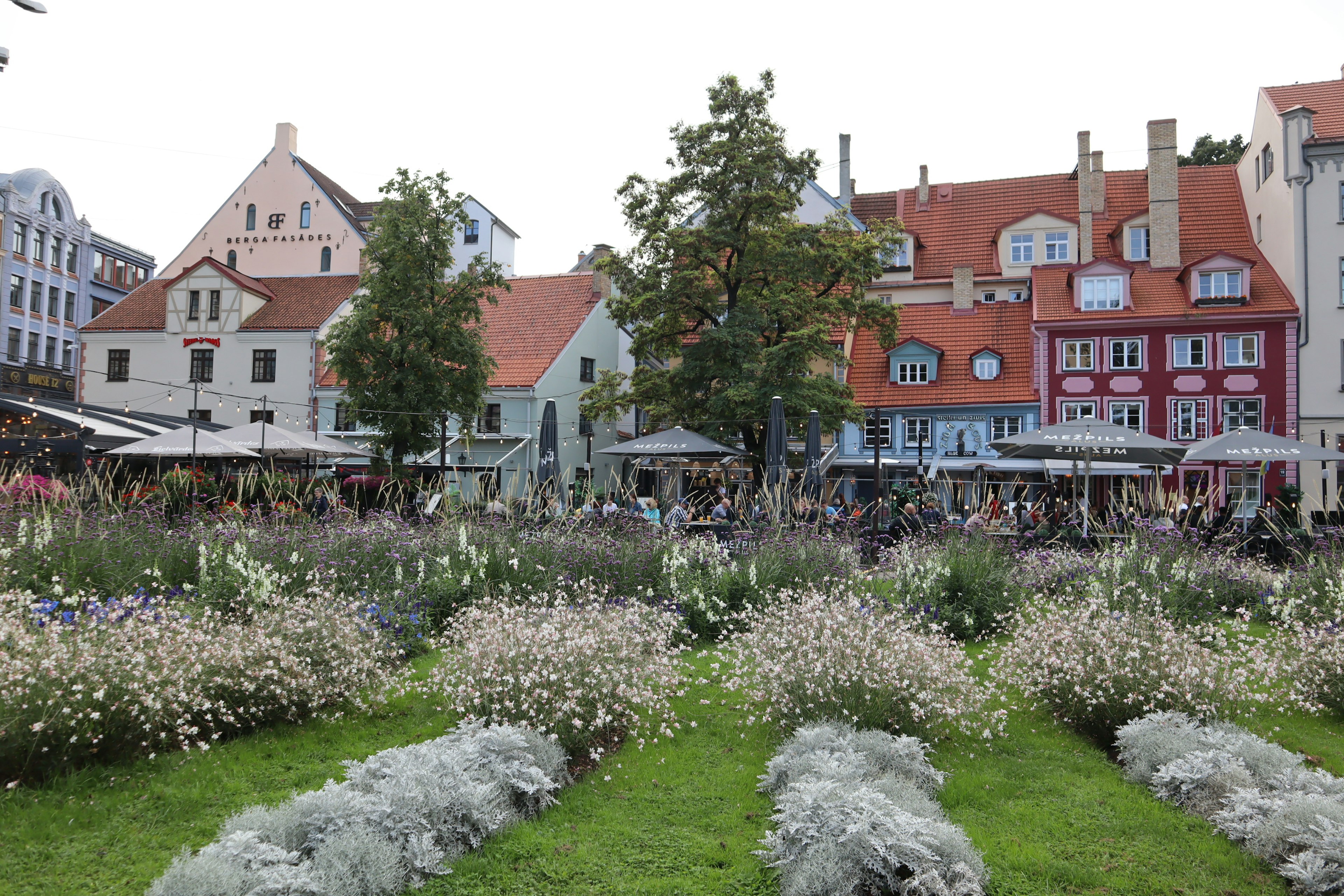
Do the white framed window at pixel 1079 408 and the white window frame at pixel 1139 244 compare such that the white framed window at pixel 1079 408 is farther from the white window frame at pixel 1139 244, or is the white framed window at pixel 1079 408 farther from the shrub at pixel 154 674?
the shrub at pixel 154 674

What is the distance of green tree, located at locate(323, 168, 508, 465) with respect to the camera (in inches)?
957

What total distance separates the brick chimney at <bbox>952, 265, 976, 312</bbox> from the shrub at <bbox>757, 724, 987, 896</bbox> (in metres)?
32.8

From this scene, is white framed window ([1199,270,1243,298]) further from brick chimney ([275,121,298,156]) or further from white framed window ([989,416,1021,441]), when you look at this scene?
brick chimney ([275,121,298,156])

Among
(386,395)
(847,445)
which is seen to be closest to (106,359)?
(386,395)

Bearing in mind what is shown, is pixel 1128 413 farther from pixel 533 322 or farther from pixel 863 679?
pixel 863 679

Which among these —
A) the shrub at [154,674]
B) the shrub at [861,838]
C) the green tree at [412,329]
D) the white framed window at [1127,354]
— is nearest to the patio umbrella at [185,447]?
the green tree at [412,329]

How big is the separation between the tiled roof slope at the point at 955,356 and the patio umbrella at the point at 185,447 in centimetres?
2050

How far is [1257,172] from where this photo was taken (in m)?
33.0

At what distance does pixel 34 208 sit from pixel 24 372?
19333 millimetres

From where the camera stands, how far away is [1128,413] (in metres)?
32.0

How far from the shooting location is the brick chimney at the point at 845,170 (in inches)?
1575

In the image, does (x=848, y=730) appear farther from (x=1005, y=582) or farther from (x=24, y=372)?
(x=24, y=372)

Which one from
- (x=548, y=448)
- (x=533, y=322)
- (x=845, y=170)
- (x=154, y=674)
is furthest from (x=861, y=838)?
(x=845, y=170)

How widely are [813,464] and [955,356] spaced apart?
20233 mm
